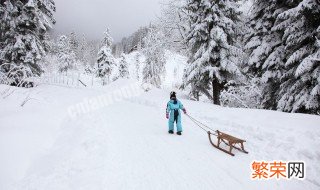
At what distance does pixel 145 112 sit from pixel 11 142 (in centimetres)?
882

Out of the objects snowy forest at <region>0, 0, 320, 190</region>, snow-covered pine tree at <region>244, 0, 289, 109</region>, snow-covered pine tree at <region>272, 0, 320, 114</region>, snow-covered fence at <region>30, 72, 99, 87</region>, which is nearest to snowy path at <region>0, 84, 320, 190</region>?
snowy forest at <region>0, 0, 320, 190</region>

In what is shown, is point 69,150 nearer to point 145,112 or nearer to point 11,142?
point 11,142

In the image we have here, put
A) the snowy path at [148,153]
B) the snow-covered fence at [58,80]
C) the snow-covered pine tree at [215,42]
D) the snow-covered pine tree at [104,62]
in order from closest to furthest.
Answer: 1. the snowy path at [148,153]
2. the snow-covered pine tree at [215,42]
3. the snow-covered fence at [58,80]
4. the snow-covered pine tree at [104,62]

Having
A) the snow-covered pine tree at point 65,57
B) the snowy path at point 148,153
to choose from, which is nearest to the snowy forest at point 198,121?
the snowy path at point 148,153

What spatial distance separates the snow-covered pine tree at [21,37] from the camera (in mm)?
19825

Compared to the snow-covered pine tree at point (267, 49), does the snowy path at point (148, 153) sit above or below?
below

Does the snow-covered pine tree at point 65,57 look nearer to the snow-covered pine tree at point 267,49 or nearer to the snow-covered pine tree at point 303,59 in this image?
the snow-covered pine tree at point 267,49

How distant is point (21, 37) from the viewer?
68.7 ft

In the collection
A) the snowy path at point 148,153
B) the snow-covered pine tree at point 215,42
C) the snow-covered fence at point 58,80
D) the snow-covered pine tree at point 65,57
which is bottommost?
the snowy path at point 148,153

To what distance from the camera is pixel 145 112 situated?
14734mm

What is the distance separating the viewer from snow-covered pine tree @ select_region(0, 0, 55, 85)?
19825mm

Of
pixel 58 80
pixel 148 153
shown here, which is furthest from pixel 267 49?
pixel 58 80

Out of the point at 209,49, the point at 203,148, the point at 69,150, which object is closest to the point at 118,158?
the point at 69,150

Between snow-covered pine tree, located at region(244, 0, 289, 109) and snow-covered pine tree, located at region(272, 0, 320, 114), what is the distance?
3.63 ft
